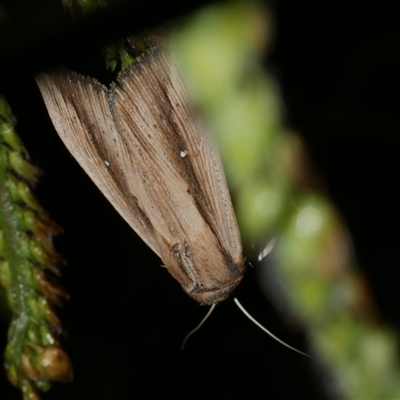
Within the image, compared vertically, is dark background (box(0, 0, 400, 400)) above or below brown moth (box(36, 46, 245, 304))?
below

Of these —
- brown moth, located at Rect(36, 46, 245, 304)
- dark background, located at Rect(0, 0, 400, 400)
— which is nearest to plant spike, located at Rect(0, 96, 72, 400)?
brown moth, located at Rect(36, 46, 245, 304)

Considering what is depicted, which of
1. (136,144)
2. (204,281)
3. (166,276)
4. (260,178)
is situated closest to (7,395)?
(166,276)

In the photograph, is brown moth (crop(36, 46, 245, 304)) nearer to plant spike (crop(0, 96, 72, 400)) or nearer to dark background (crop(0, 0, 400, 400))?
plant spike (crop(0, 96, 72, 400))

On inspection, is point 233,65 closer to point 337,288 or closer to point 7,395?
point 337,288

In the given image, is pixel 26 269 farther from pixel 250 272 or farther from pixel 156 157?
pixel 250 272

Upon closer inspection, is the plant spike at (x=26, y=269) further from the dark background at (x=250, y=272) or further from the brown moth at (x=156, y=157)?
the dark background at (x=250, y=272)

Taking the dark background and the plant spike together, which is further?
the dark background

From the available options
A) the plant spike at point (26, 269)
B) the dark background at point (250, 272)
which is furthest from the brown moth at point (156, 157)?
the dark background at point (250, 272)

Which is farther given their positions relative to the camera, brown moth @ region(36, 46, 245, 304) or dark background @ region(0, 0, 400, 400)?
dark background @ region(0, 0, 400, 400)
